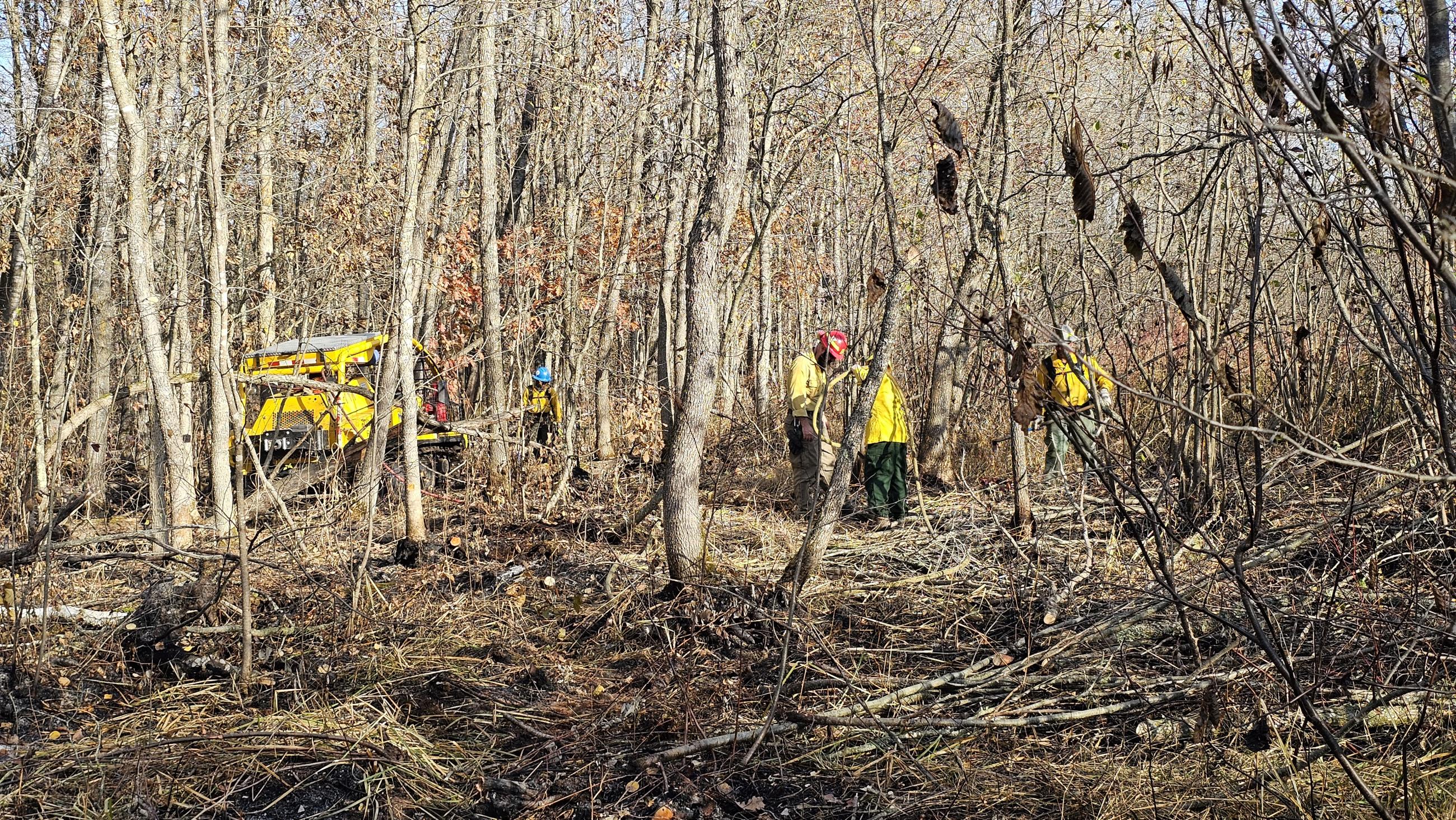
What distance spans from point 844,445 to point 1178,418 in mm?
1857

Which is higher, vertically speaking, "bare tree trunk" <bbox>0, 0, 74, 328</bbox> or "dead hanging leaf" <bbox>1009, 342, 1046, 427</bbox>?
"bare tree trunk" <bbox>0, 0, 74, 328</bbox>

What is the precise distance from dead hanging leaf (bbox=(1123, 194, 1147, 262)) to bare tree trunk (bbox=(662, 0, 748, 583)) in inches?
131

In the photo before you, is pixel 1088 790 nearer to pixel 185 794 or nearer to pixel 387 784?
pixel 387 784

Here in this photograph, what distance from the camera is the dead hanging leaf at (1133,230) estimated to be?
279 cm

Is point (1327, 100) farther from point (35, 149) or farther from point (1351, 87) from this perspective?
point (35, 149)

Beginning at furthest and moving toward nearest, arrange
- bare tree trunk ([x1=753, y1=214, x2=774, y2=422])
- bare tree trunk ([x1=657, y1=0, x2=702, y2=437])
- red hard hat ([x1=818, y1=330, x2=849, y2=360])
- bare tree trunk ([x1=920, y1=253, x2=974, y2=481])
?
bare tree trunk ([x1=753, y1=214, x2=774, y2=422])
bare tree trunk ([x1=657, y1=0, x2=702, y2=437])
bare tree trunk ([x1=920, y1=253, x2=974, y2=481])
red hard hat ([x1=818, y1=330, x2=849, y2=360])

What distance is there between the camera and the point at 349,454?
12.4 meters

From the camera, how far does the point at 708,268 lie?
620 cm

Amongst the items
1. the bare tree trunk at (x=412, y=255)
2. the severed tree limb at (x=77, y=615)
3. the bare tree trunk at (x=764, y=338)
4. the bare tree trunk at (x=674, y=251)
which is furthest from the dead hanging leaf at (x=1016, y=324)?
the bare tree trunk at (x=764, y=338)

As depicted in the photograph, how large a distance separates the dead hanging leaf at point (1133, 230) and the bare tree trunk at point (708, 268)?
3.33 metres

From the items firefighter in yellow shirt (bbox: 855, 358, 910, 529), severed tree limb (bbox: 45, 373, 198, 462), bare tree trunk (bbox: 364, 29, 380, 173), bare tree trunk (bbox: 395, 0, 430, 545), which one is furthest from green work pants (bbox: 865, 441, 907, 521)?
bare tree trunk (bbox: 364, 29, 380, 173)

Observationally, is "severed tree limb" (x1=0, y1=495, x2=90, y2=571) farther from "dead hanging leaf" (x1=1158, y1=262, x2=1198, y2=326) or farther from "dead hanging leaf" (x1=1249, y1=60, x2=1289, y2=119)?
"dead hanging leaf" (x1=1249, y1=60, x2=1289, y2=119)

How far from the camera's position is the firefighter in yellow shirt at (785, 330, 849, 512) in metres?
9.30

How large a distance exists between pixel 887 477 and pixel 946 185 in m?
6.47
